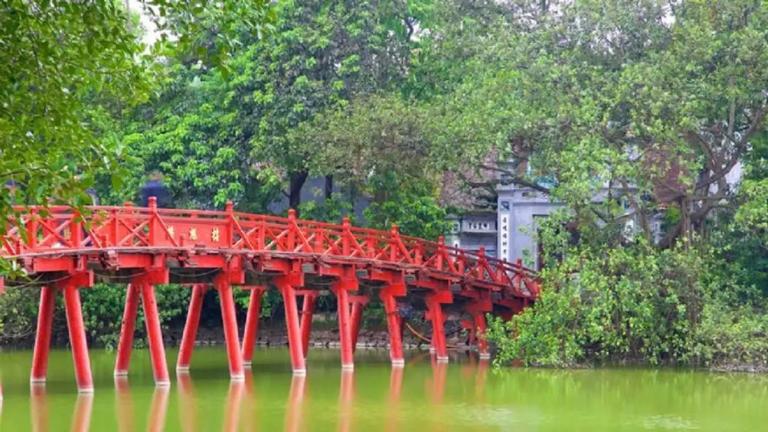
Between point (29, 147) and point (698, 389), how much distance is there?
1806 centimetres

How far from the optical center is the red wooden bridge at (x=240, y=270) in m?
24.1

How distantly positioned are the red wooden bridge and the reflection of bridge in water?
84 cm

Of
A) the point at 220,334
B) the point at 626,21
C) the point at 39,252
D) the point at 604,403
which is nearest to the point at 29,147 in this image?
the point at 39,252

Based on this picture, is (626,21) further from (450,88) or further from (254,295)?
(254,295)

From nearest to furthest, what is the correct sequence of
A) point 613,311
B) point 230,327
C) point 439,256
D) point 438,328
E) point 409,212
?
point 230,327 → point 613,311 → point 439,256 → point 438,328 → point 409,212

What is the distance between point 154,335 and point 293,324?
362 cm

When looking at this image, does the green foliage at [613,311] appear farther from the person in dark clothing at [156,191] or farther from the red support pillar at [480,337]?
the person in dark clothing at [156,191]

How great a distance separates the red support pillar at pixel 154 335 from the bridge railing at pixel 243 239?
1148 millimetres

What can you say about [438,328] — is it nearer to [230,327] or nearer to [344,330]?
[344,330]

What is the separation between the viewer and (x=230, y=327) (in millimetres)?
26891

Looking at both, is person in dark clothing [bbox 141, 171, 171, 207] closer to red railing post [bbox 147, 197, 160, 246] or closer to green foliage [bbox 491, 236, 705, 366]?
green foliage [bbox 491, 236, 705, 366]

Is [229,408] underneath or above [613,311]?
underneath

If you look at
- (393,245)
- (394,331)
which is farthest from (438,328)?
(393,245)

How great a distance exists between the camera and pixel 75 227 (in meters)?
23.8
